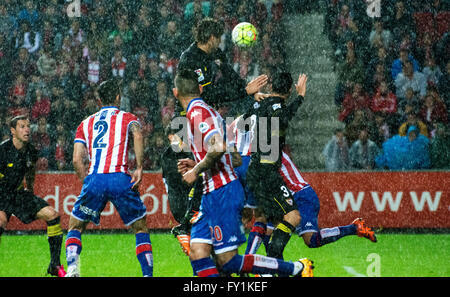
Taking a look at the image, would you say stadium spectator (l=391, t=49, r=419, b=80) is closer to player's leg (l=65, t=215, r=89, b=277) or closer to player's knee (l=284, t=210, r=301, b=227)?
player's knee (l=284, t=210, r=301, b=227)

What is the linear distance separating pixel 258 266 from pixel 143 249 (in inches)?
57.2

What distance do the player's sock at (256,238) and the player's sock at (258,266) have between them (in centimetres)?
144

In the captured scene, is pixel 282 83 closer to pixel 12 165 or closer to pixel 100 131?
pixel 100 131

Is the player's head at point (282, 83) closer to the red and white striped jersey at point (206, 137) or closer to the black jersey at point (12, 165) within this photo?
the red and white striped jersey at point (206, 137)

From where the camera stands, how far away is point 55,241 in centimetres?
836

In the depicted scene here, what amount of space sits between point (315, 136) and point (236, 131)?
755 cm

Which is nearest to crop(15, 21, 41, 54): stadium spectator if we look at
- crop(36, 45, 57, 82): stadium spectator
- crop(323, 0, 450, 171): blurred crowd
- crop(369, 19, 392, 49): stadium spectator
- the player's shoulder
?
crop(36, 45, 57, 82): stadium spectator

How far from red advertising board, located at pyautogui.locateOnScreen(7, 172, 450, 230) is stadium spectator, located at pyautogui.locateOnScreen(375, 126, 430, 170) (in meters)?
0.63

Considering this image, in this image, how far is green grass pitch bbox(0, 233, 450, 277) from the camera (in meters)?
8.43

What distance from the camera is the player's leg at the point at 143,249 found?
7.20 metres

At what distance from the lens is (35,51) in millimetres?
15859

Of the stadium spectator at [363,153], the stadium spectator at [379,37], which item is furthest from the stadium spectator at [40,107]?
the stadium spectator at [379,37]
